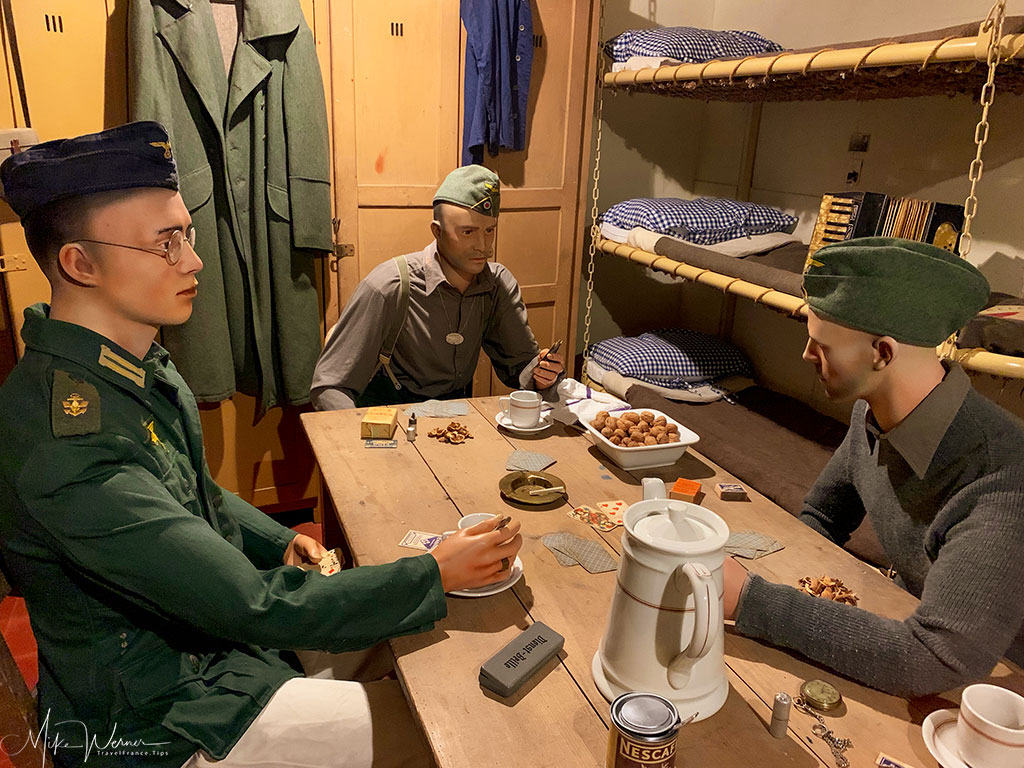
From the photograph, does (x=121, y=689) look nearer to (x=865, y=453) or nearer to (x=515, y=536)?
(x=515, y=536)

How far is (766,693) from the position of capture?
3.23 feet

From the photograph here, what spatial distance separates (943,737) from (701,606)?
382mm

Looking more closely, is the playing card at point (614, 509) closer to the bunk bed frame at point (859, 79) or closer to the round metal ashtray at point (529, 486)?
the round metal ashtray at point (529, 486)

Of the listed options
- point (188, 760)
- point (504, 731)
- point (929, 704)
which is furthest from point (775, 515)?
point (188, 760)

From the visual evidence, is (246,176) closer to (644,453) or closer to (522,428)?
(522,428)

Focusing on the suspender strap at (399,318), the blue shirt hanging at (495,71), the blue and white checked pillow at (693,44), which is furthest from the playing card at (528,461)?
the blue and white checked pillow at (693,44)

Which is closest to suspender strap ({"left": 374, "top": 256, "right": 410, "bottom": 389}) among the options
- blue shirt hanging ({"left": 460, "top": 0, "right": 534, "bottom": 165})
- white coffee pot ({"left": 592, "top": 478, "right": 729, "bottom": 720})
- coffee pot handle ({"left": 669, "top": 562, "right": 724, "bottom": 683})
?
blue shirt hanging ({"left": 460, "top": 0, "right": 534, "bottom": 165})

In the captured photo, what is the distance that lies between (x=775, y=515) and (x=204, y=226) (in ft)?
6.72

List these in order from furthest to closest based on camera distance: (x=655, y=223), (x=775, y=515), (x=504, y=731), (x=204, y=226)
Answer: (x=655, y=223)
(x=204, y=226)
(x=775, y=515)
(x=504, y=731)

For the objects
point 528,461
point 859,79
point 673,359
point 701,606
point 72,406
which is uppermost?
point 859,79

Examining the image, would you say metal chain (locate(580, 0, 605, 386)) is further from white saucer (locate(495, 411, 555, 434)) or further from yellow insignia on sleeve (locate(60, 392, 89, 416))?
yellow insignia on sleeve (locate(60, 392, 89, 416))

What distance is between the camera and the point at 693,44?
2.89 metres

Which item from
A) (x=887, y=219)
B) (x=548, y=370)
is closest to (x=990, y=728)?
(x=548, y=370)

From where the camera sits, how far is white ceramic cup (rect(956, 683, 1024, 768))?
807 millimetres
